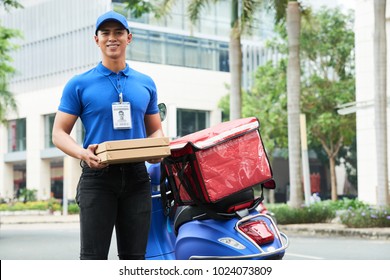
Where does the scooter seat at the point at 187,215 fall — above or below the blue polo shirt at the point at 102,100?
below

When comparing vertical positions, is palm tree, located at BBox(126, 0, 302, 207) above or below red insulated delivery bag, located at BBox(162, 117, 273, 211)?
above

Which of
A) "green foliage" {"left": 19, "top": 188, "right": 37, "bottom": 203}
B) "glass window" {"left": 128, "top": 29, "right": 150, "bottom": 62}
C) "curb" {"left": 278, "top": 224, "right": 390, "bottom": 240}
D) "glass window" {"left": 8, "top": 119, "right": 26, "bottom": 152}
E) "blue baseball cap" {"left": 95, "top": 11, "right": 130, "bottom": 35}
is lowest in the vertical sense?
"green foliage" {"left": 19, "top": 188, "right": 37, "bottom": 203}

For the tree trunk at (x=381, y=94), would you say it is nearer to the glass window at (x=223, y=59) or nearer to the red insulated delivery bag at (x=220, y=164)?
the red insulated delivery bag at (x=220, y=164)

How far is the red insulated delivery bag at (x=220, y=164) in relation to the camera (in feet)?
13.6

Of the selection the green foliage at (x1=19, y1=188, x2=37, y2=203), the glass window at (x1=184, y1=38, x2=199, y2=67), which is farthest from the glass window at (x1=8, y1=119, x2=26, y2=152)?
the glass window at (x1=184, y1=38, x2=199, y2=67)

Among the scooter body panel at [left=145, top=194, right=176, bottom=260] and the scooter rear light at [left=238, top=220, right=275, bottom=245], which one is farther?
the scooter body panel at [left=145, top=194, right=176, bottom=260]

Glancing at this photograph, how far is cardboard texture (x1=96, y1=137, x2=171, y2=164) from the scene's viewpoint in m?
3.30

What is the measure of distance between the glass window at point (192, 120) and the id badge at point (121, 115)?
49.9 metres

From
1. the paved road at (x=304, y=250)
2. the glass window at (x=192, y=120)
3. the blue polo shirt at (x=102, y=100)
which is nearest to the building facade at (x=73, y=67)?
the glass window at (x=192, y=120)

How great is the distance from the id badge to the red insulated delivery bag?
65 cm

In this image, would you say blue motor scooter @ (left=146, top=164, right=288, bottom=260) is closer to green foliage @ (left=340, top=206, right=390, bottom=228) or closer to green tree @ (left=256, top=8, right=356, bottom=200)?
green foliage @ (left=340, top=206, right=390, bottom=228)

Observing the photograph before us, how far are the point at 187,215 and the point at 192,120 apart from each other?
164 ft

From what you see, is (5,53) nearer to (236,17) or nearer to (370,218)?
(236,17)
